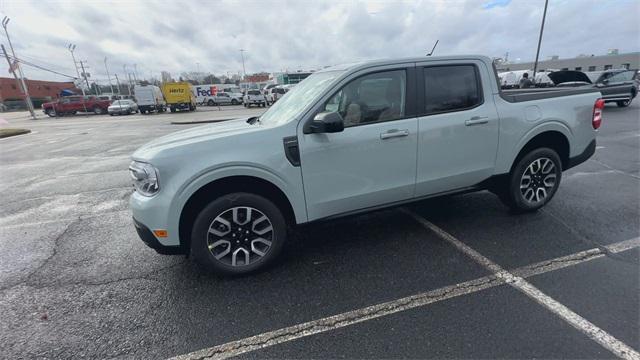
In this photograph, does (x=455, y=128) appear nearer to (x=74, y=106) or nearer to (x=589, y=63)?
(x=74, y=106)

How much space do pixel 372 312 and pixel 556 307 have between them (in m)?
1.42

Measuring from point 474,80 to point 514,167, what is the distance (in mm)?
1210

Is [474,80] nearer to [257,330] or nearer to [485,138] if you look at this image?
[485,138]

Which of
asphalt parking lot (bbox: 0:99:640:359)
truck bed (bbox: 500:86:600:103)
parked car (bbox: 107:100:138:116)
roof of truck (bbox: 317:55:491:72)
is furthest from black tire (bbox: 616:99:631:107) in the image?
parked car (bbox: 107:100:138:116)

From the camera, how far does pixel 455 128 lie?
135 inches

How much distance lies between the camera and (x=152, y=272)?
3.27 m

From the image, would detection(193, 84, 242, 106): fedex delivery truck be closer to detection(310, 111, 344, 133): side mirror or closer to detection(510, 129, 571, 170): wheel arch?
detection(510, 129, 571, 170): wheel arch

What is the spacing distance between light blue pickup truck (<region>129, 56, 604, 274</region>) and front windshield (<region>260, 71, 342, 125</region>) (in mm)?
18

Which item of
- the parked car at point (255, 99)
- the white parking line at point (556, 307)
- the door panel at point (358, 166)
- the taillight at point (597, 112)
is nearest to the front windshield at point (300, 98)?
the door panel at point (358, 166)

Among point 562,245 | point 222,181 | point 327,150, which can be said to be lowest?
point 562,245

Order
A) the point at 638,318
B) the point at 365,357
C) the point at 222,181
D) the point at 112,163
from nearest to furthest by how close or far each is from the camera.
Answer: the point at 365,357
the point at 638,318
the point at 222,181
the point at 112,163

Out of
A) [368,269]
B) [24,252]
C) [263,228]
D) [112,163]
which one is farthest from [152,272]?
[112,163]

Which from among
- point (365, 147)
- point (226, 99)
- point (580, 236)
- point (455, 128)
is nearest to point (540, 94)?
point (455, 128)

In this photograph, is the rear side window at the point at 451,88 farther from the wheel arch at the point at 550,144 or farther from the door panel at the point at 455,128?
the wheel arch at the point at 550,144
